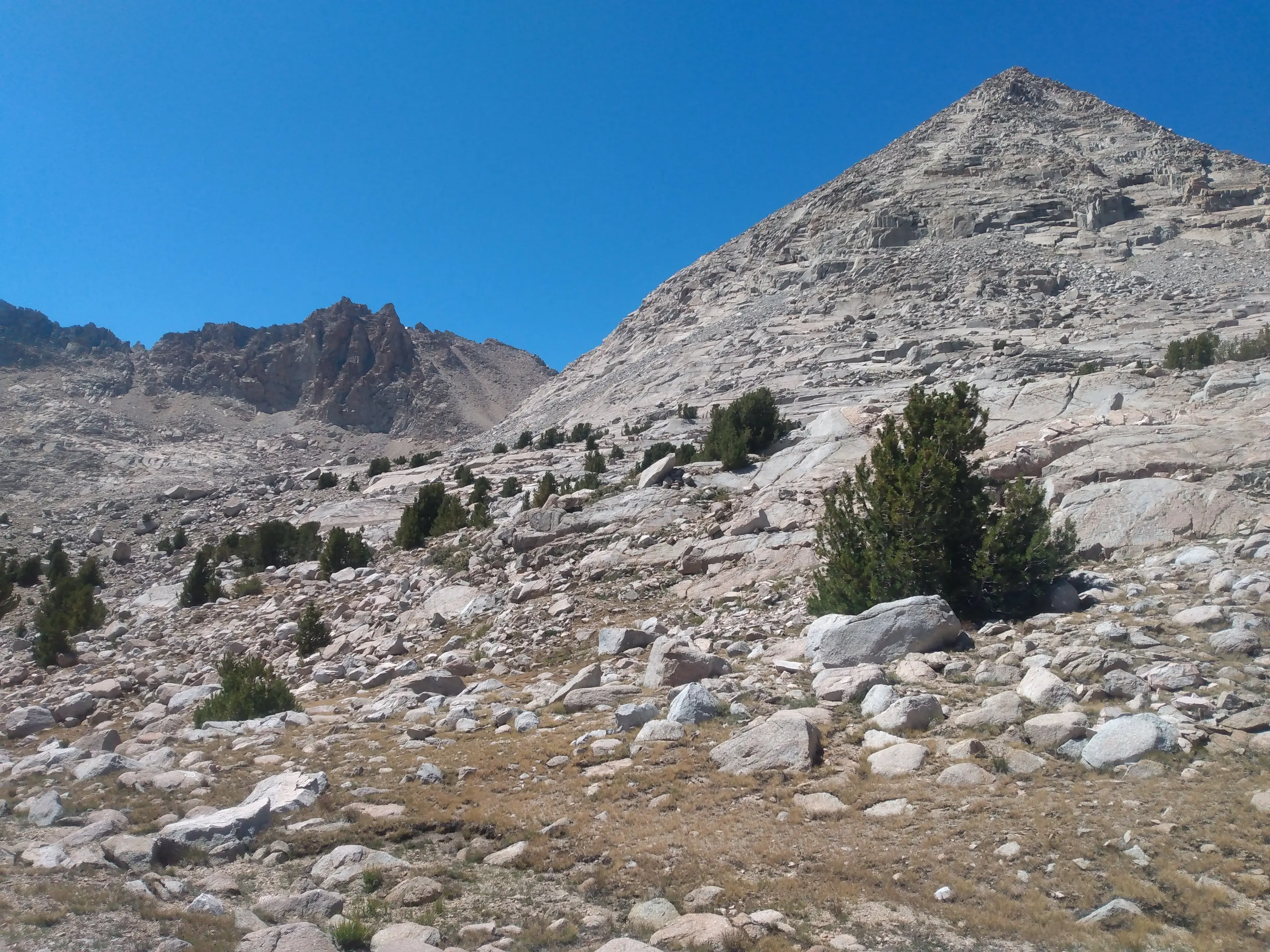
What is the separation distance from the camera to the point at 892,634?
25.5 ft

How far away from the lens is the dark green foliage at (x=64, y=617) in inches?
685

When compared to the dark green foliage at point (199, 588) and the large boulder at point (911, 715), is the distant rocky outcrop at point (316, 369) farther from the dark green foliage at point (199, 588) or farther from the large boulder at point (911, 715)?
the large boulder at point (911, 715)

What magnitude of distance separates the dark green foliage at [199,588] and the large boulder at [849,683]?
676 inches

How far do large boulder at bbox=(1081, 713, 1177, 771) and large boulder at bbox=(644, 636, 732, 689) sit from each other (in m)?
3.75

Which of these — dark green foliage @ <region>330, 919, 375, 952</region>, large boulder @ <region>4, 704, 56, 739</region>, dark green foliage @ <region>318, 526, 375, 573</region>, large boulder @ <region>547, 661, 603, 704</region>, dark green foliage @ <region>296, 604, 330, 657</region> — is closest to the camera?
dark green foliage @ <region>330, 919, 375, 952</region>

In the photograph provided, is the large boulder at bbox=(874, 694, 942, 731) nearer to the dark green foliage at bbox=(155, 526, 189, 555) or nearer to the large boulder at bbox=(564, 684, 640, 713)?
the large boulder at bbox=(564, 684, 640, 713)

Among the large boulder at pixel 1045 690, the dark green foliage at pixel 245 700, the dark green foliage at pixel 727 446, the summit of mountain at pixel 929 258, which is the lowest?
the dark green foliage at pixel 245 700

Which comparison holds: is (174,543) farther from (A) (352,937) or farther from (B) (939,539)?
(A) (352,937)

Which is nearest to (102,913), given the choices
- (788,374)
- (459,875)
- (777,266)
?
(459,875)

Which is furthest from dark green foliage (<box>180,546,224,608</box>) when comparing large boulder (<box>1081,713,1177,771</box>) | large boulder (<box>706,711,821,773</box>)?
large boulder (<box>1081,713,1177,771</box>)

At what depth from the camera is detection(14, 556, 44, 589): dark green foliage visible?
94.8 ft

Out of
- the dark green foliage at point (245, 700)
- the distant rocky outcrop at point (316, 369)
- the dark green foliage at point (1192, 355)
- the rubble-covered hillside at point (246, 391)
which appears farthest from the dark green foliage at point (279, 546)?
the distant rocky outcrop at point (316, 369)

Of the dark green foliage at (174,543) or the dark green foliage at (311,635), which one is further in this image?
the dark green foliage at (174,543)

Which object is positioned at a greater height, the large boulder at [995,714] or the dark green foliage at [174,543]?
the dark green foliage at [174,543]
